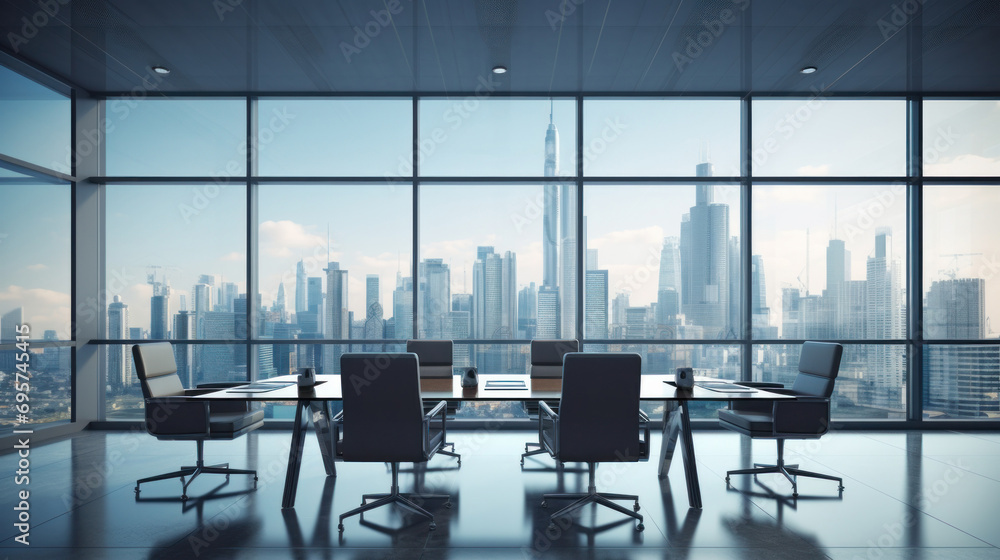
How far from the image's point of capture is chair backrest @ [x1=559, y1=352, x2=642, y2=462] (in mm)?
3021

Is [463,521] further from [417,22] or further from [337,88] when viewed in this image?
[337,88]

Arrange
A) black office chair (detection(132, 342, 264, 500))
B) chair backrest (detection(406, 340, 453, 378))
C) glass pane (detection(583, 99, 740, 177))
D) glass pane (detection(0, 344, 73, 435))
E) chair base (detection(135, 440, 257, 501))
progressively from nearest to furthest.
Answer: black office chair (detection(132, 342, 264, 500)) → chair base (detection(135, 440, 257, 501)) → chair backrest (detection(406, 340, 453, 378)) → glass pane (detection(0, 344, 73, 435)) → glass pane (detection(583, 99, 740, 177))

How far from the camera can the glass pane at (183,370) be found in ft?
19.0

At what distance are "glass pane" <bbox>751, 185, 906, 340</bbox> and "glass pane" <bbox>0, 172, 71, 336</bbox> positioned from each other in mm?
7840

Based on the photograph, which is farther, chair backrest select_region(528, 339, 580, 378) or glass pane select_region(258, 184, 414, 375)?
glass pane select_region(258, 184, 414, 375)

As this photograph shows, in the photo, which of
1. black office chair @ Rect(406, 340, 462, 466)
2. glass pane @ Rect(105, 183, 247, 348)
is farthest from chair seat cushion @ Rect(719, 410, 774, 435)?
glass pane @ Rect(105, 183, 247, 348)

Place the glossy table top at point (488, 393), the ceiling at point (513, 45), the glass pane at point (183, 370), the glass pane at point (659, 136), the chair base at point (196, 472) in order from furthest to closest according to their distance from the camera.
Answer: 1. the glass pane at point (659, 136)
2. the glass pane at point (183, 370)
3. the ceiling at point (513, 45)
4. the chair base at point (196, 472)
5. the glossy table top at point (488, 393)

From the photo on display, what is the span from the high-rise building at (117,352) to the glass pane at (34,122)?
1.65m

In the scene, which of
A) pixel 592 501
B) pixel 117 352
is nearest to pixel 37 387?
pixel 117 352

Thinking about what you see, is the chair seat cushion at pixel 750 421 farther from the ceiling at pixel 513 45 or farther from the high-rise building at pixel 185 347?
the high-rise building at pixel 185 347

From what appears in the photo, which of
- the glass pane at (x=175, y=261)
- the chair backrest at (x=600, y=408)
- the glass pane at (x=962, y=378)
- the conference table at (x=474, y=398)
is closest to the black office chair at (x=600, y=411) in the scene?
the chair backrest at (x=600, y=408)

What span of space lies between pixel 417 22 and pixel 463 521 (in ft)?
13.2

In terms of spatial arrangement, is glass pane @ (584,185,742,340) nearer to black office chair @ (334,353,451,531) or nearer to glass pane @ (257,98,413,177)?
glass pane @ (257,98,413,177)

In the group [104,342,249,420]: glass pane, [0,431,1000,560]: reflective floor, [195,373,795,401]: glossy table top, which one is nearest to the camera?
[0,431,1000,560]: reflective floor
